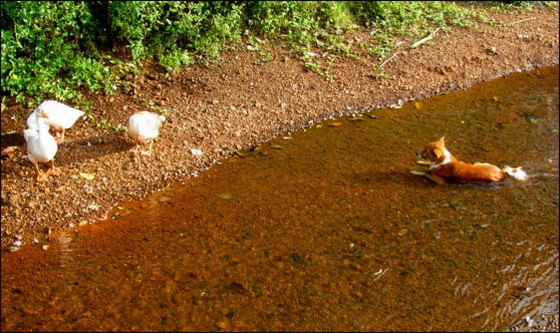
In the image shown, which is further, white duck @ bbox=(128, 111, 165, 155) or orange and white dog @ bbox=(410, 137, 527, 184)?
white duck @ bbox=(128, 111, 165, 155)

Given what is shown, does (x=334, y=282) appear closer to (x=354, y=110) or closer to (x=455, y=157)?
(x=455, y=157)

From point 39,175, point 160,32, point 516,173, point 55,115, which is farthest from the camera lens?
point 160,32

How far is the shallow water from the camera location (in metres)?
4.30

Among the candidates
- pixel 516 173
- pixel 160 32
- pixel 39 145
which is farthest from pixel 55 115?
pixel 516 173

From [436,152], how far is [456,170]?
0.95 feet

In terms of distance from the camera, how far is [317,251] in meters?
4.90

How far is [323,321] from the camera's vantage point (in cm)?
423

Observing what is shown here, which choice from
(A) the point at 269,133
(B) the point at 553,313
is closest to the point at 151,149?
(A) the point at 269,133

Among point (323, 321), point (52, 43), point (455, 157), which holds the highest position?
point (52, 43)

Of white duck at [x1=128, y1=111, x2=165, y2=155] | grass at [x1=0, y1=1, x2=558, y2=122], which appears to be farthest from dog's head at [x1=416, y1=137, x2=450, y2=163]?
white duck at [x1=128, y1=111, x2=165, y2=155]

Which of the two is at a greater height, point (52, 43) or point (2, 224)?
point (52, 43)

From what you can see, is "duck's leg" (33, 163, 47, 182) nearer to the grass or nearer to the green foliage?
the grass

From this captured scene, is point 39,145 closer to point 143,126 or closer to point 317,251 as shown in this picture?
point 143,126

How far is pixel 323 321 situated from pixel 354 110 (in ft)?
11.1
